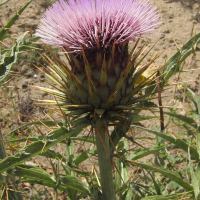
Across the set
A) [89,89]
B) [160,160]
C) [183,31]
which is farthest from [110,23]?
[183,31]

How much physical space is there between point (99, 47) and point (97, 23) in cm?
21

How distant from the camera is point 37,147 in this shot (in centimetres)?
132

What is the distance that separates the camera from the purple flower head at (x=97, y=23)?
1462mm

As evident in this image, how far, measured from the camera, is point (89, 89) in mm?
1397

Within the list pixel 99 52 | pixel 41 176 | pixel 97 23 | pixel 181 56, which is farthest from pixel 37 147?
pixel 181 56

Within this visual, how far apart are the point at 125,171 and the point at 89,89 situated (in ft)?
3.37

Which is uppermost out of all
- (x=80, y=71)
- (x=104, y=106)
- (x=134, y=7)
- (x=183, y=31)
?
(x=183, y=31)

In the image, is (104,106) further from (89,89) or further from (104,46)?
(104,46)

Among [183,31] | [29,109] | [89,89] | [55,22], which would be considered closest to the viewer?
[89,89]

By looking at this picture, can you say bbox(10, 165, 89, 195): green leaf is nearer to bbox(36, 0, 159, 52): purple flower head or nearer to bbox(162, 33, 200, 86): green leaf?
bbox(36, 0, 159, 52): purple flower head

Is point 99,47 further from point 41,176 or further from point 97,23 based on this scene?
point 41,176

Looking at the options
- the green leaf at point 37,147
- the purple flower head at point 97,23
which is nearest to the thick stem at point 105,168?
the green leaf at point 37,147

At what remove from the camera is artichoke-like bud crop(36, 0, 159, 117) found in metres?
1.43

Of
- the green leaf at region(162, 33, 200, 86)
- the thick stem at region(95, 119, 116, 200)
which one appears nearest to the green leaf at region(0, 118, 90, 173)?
the thick stem at region(95, 119, 116, 200)
